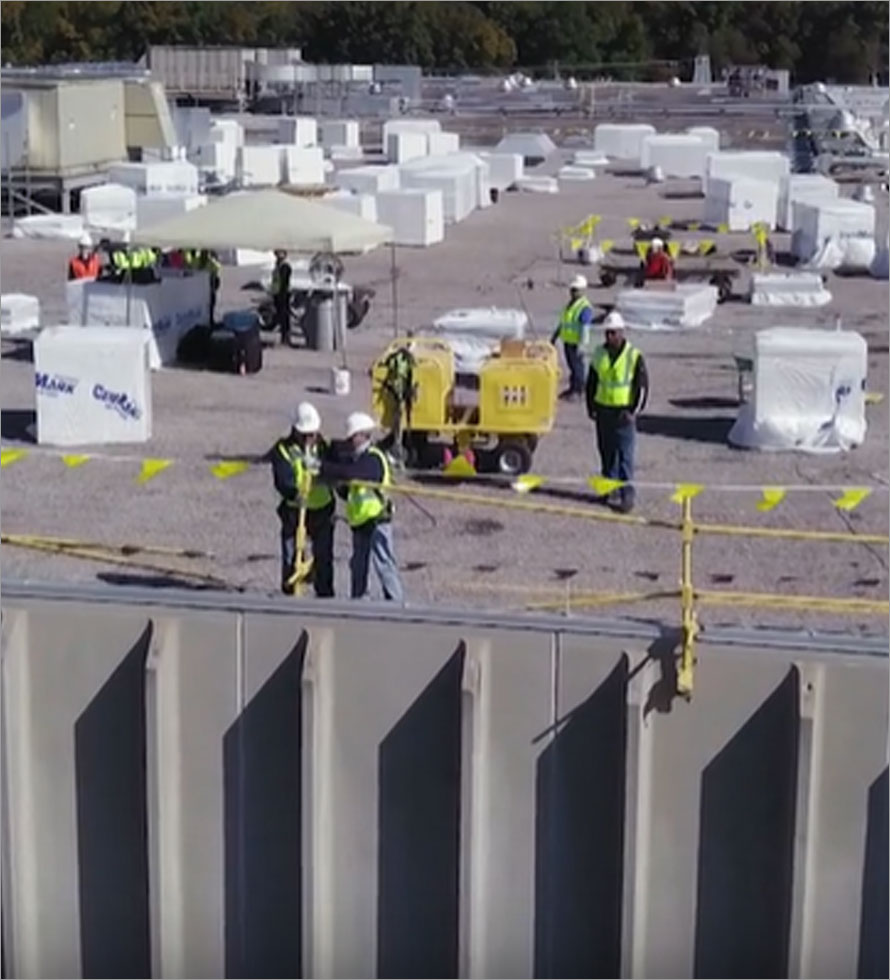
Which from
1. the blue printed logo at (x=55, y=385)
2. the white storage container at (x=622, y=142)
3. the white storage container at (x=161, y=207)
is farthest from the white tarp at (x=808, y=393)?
the white storage container at (x=622, y=142)

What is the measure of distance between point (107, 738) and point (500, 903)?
6.34ft

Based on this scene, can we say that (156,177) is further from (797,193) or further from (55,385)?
(55,385)

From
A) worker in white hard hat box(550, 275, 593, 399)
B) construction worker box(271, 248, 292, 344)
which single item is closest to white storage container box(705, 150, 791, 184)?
construction worker box(271, 248, 292, 344)

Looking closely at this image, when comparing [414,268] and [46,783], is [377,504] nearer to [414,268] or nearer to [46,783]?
[46,783]

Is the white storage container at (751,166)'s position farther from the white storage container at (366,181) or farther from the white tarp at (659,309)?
the white tarp at (659,309)

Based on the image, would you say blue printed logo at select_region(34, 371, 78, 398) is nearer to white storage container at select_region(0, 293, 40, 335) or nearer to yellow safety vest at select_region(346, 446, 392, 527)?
yellow safety vest at select_region(346, 446, 392, 527)

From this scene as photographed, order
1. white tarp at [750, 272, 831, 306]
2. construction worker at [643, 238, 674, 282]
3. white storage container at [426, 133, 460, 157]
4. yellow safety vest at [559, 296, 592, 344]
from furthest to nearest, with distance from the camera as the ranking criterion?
white storage container at [426, 133, 460, 157]
construction worker at [643, 238, 674, 282]
white tarp at [750, 272, 831, 306]
yellow safety vest at [559, 296, 592, 344]

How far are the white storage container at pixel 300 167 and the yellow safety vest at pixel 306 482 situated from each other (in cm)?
3485

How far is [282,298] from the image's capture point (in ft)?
80.3

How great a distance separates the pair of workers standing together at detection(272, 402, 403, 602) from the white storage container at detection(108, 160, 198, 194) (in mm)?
28008

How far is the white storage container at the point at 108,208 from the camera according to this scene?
1449 inches

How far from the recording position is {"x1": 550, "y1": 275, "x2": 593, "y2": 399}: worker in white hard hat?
20.5 m

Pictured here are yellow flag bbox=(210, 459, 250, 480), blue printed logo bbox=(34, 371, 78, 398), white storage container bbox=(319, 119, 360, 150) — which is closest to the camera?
yellow flag bbox=(210, 459, 250, 480)

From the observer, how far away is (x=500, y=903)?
8695 mm
